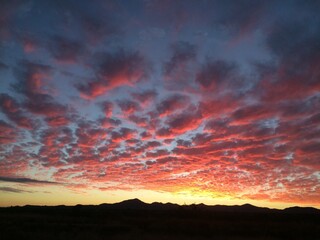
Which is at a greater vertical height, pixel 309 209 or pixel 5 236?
pixel 309 209

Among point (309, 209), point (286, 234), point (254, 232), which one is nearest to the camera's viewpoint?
point (286, 234)

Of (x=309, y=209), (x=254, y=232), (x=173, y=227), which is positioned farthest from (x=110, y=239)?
(x=309, y=209)

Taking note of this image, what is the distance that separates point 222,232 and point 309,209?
186 metres

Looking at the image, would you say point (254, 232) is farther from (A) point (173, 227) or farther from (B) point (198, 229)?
(A) point (173, 227)

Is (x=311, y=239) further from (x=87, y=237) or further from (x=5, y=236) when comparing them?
(x=5, y=236)

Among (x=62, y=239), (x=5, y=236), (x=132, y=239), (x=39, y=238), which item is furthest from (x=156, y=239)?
(x=5, y=236)

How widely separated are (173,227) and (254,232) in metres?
10.5

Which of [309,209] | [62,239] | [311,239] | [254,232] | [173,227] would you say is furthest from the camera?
[309,209]

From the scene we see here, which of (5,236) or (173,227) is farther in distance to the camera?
(173,227)

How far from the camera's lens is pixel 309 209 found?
632 ft

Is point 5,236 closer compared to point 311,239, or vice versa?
point 5,236

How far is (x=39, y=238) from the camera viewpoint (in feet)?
92.7

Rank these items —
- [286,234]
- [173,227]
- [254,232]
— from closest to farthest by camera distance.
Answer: [286,234], [254,232], [173,227]

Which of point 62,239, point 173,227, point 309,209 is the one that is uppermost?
point 309,209
